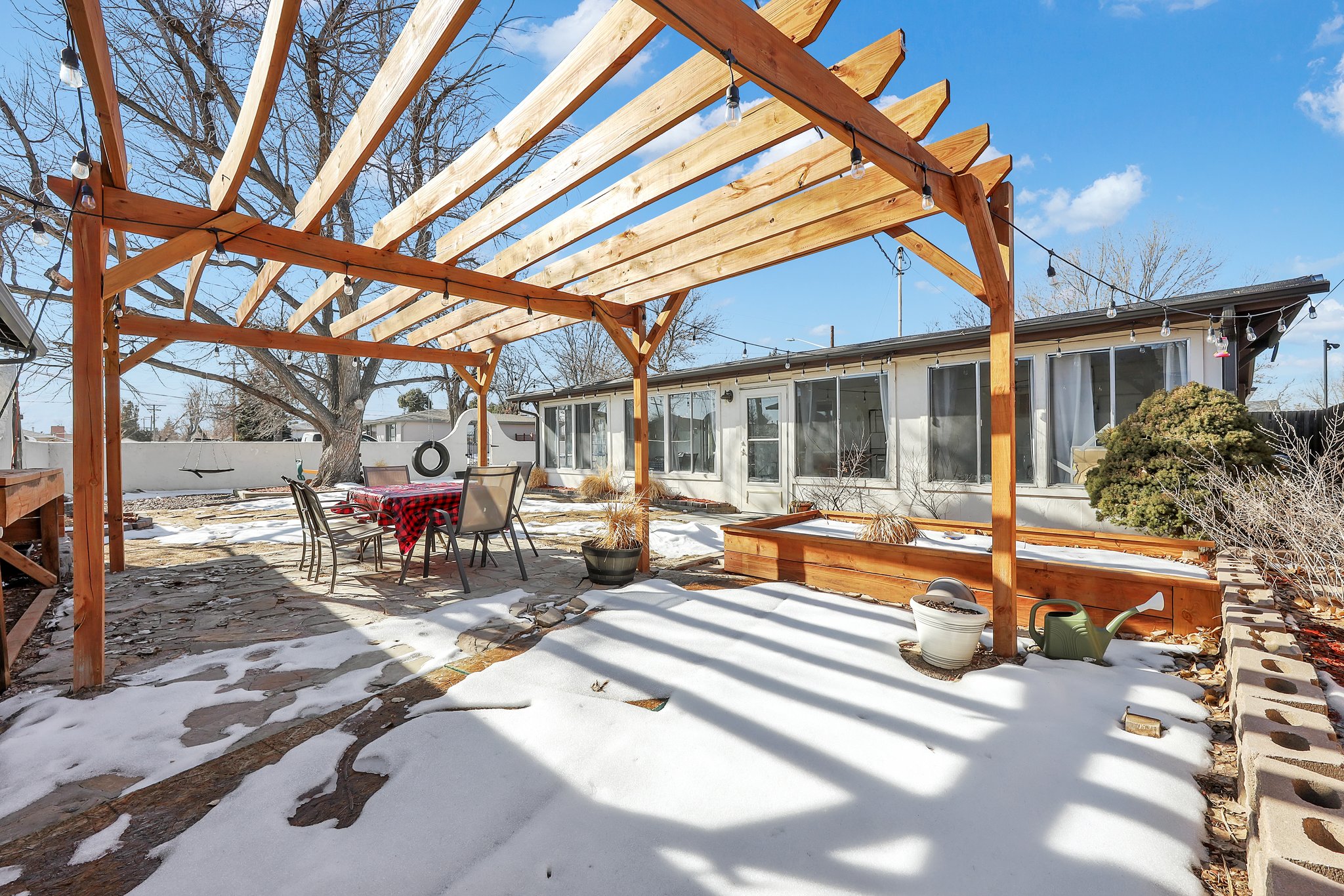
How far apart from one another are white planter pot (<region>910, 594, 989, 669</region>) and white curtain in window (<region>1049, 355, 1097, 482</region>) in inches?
176

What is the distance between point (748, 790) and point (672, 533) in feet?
15.9

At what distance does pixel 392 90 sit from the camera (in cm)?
232

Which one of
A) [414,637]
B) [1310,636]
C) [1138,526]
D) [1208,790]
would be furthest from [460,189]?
[1138,526]

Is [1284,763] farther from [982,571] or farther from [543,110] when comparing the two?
[543,110]

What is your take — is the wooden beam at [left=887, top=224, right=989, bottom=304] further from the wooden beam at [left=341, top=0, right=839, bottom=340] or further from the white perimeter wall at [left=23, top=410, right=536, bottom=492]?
the white perimeter wall at [left=23, top=410, right=536, bottom=492]

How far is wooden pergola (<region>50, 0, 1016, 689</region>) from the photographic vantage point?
208cm

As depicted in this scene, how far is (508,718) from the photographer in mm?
2350

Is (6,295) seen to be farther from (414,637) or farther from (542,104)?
(542,104)

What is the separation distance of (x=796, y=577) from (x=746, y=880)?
3.15m

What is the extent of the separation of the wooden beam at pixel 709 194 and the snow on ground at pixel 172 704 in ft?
8.71

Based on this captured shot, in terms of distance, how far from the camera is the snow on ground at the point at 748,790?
5.02ft

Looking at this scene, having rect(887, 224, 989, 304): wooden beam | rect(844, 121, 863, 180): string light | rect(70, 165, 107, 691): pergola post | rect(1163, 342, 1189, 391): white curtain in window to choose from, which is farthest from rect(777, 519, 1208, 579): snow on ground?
rect(70, 165, 107, 691): pergola post

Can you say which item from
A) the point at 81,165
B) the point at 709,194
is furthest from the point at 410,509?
the point at 709,194

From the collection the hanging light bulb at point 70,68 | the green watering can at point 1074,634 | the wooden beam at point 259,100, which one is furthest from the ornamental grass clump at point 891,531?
the hanging light bulb at point 70,68
